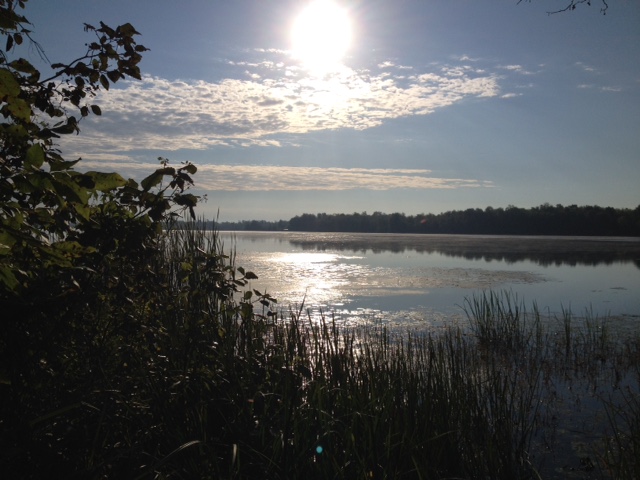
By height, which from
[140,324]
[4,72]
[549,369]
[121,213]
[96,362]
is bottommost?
[549,369]

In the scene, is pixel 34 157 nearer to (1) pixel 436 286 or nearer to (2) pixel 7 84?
(2) pixel 7 84

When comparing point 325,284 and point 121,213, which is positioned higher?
point 121,213

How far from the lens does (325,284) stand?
15.5 meters

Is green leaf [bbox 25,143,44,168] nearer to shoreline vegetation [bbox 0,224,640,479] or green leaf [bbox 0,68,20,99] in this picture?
green leaf [bbox 0,68,20,99]

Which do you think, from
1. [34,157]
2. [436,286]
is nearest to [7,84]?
[34,157]

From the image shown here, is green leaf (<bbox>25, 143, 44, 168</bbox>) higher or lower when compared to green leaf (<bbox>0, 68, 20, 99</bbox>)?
lower

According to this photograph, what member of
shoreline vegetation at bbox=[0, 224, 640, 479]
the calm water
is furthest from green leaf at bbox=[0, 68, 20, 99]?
the calm water

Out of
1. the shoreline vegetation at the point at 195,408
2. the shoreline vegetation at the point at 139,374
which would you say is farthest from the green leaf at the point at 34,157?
the shoreline vegetation at the point at 195,408

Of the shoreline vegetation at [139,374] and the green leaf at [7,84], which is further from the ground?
the green leaf at [7,84]

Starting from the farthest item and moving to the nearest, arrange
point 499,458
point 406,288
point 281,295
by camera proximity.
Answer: point 406,288 → point 281,295 → point 499,458

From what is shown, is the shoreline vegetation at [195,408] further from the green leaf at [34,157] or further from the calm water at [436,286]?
the calm water at [436,286]

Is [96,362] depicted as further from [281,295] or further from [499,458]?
[281,295]

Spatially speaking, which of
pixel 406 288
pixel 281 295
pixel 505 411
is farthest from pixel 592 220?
pixel 505 411

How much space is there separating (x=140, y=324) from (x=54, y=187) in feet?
5.43
